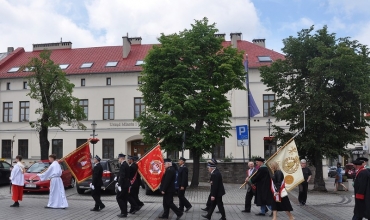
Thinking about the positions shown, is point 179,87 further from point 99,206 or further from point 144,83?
point 99,206

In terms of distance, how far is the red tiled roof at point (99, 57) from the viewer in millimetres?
42438

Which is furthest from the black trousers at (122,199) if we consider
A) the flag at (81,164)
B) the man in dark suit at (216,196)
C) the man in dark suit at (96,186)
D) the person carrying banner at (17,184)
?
the person carrying banner at (17,184)

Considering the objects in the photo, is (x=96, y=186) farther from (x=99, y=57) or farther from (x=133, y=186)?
(x=99, y=57)

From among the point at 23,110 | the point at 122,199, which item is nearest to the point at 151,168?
the point at 122,199

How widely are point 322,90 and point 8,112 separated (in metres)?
33.0

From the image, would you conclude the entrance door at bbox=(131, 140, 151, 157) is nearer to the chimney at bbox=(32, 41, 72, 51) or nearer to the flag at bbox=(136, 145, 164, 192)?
the chimney at bbox=(32, 41, 72, 51)

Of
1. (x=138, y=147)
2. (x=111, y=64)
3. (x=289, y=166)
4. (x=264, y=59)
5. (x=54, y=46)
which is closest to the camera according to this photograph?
(x=289, y=166)

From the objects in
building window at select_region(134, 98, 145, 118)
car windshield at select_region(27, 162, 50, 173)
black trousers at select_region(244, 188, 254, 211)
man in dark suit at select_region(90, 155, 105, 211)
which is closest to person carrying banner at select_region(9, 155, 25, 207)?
man in dark suit at select_region(90, 155, 105, 211)

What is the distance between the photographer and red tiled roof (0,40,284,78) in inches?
1671

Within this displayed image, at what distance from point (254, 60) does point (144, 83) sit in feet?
58.4

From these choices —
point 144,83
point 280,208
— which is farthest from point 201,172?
point 280,208

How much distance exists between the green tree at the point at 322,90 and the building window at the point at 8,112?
29.2 metres

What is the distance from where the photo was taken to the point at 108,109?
42.9m

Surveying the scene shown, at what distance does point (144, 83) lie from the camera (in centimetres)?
2631
